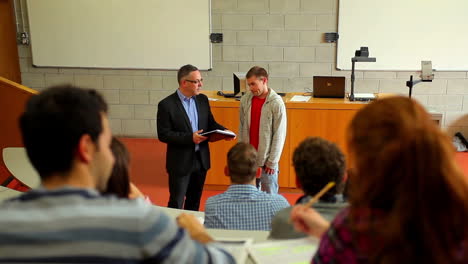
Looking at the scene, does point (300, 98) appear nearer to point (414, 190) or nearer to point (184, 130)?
point (184, 130)

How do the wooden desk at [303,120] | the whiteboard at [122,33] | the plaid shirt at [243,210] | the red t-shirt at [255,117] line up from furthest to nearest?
1. the whiteboard at [122,33]
2. the wooden desk at [303,120]
3. the red t-shirt at [255,117]
4. the plaid shirt at [243,210]

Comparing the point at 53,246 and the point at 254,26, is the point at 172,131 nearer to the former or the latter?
the point at 53,246

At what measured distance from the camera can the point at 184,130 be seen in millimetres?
3363

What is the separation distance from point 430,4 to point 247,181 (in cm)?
470

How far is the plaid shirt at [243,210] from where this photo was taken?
1.97 m

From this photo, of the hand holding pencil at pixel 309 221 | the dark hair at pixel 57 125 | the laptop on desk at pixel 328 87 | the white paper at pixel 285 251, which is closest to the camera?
the dark hair at pixel 57 125

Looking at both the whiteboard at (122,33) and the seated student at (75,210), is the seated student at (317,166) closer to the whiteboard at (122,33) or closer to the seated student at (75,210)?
the seated student at (75,210)

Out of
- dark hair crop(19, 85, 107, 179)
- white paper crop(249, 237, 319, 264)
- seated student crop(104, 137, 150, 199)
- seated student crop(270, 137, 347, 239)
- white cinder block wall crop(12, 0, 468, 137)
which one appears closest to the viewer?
dark hair crop(19, 85, 107, 179)

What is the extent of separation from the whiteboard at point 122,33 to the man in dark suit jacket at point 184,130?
289cm

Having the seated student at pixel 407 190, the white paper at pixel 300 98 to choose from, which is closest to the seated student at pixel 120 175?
the seated student at pixel 407 190

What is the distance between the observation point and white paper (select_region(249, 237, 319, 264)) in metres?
1.40

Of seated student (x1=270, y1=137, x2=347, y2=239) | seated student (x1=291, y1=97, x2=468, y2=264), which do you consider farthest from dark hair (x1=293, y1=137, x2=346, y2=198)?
seated student (x1=291, y1=97, x2=468, y2=264)

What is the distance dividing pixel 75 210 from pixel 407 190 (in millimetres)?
684

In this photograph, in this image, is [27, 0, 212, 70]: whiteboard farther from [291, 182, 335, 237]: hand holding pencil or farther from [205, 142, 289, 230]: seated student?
[291, 182, 335, 237]: hand holding pencil
